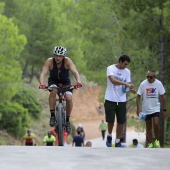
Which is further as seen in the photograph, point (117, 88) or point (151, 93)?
point (151, 93)

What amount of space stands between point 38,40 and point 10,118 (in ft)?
44.4

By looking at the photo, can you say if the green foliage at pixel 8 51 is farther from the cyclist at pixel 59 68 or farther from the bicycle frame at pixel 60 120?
the cyclist at pixel 59 68

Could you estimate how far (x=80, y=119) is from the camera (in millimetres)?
76562

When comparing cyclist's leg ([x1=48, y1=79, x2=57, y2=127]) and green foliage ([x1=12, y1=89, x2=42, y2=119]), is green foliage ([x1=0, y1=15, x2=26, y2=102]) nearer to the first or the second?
green foliage ([x1=12, y1=89, x2=42, y2=119])

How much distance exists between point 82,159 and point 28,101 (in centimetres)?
4086

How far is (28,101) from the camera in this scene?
49.0m

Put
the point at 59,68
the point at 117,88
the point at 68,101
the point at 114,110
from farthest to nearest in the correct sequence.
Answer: the point at 114,110 → the point at 68,101 → the point at 117,88 → the point at 59,68

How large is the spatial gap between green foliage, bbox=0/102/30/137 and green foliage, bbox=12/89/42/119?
377cm

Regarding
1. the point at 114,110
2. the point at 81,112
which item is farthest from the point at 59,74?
the point at 81,112

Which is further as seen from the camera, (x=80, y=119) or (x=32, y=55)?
(x=80, y=119)

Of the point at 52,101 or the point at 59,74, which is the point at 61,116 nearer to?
the point at 52,101

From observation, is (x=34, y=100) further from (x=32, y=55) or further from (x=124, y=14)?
(x=124, y=14)

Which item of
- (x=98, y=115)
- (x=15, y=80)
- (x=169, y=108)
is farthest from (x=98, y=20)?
(x=98, y=115)

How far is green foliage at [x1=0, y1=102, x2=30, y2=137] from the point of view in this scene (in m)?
43.2
